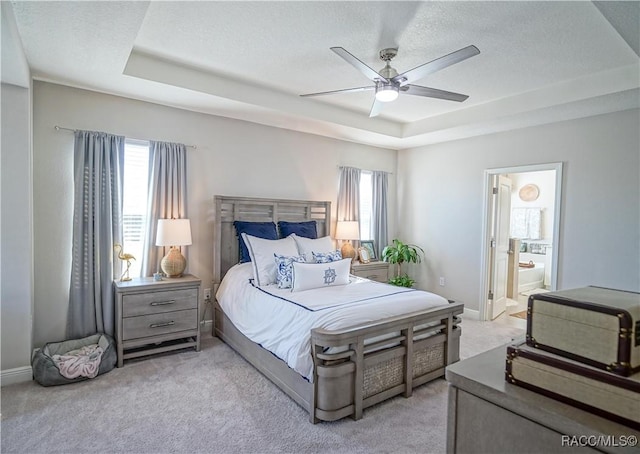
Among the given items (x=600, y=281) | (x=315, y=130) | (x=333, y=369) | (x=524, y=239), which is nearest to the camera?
(x=333, y=369)

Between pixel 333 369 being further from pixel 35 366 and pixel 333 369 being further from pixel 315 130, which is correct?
pixel 315 130

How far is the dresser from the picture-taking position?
2.24 ft

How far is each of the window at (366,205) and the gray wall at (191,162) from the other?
0.74 ft

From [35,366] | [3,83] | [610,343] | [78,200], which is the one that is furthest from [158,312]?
[610,343]

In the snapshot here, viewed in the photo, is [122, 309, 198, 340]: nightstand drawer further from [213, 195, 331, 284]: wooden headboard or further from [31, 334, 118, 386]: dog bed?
[213, 195, 331, 284]: wooden headboard

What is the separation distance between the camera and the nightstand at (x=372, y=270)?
4836 mm

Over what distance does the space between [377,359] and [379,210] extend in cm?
342

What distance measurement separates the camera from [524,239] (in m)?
7.81

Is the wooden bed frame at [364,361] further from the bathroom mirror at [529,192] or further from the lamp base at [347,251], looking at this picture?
the bathroom mirror at [529,192]

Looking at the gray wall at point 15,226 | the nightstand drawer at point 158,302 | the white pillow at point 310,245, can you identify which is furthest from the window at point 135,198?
the white pillow at point 310,245

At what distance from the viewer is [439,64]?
2.37m

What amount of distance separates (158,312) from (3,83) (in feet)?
7.30

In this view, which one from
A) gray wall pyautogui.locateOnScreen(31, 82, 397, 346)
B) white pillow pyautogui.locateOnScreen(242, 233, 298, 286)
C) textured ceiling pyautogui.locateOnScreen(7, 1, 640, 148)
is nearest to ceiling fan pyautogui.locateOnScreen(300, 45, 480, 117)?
textured ceiling pyautogui.locateOnScreen(7, 1, 640, 148)

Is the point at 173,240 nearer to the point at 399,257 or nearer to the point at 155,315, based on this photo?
the point at 155,315
